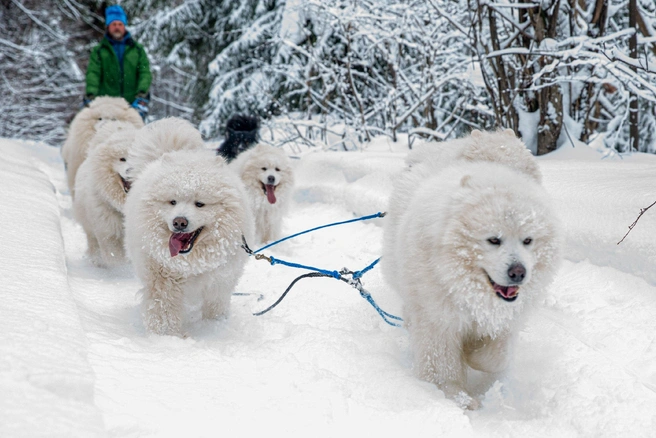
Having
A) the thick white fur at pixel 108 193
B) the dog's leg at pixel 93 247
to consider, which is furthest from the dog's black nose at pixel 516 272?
the dog's leg at pixel 93 247

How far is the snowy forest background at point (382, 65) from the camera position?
6363 mm

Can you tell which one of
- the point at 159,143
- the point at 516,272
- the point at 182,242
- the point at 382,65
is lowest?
the point at 182,242

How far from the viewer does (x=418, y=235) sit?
119 inches

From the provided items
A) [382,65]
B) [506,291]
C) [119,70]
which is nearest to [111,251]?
[506,291]

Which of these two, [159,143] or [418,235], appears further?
[159,143]

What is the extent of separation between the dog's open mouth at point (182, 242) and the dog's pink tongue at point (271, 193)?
10.9 feet

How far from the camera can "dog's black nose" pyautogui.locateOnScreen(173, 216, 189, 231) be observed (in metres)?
3.57

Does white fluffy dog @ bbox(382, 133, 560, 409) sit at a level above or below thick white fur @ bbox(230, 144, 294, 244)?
above

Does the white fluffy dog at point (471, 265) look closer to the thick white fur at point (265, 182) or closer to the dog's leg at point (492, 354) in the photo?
the dog's leg at point (492, 354)

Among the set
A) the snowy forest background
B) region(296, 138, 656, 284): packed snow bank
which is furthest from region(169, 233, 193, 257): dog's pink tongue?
the snowy forest background

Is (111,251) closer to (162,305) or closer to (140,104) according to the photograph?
(162,305)

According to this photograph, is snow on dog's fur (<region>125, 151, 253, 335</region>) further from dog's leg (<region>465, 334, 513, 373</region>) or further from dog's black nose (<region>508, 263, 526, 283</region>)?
dog's black nose (<region>508, 263, 526, 283</region>)

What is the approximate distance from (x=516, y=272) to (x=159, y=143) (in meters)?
3.07

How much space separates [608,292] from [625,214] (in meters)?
0.68
